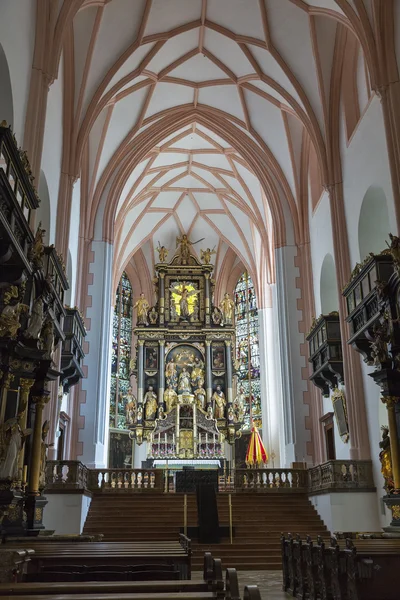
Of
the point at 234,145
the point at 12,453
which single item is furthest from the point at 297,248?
the point at 12,453

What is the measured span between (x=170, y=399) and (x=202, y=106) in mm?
11877

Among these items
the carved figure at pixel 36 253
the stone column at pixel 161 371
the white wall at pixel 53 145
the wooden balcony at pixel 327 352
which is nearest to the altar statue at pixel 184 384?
the stone column at pixel 161 371

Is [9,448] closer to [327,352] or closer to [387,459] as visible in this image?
[387,459]

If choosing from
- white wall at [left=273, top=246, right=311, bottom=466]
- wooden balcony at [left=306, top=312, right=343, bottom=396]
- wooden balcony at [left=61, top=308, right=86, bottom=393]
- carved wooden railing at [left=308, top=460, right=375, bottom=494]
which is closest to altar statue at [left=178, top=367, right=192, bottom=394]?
white wall at [left=273, top=246, right=311, bottom=466]

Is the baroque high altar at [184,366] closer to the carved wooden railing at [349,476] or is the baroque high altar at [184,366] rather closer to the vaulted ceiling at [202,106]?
the vaulted ceiling at [202,106]

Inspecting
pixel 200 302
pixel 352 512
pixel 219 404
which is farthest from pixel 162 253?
pixel 352 512

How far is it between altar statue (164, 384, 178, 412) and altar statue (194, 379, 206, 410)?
2.95 feet

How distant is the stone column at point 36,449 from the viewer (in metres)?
10.1

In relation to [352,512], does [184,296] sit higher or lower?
higher

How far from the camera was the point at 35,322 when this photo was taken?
1019 cm

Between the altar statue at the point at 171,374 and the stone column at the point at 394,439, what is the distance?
16.6 meters

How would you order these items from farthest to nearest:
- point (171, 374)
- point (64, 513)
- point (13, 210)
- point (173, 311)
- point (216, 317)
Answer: point (173, 311)
point (216, 317)
point (171, 374)
point (64, 513)
point (13, 210)

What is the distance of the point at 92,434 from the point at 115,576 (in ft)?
47.3

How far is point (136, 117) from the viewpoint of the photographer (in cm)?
2130
